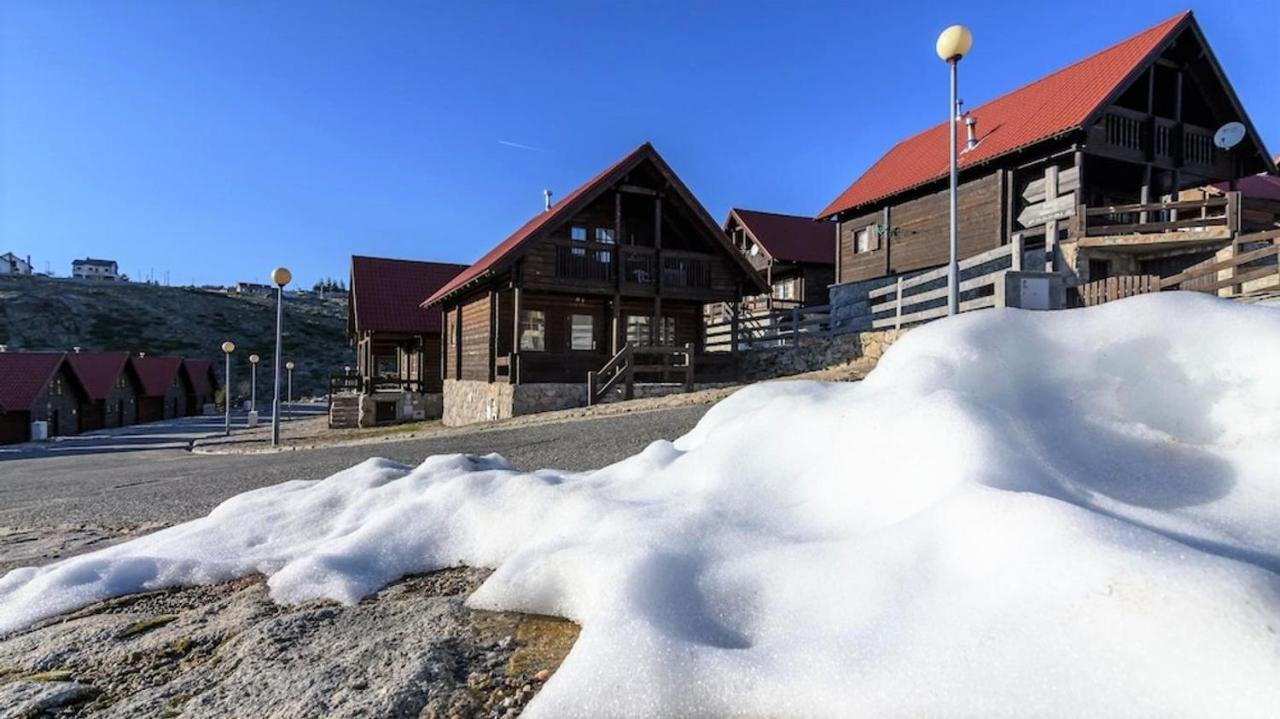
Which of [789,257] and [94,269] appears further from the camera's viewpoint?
[94,269]

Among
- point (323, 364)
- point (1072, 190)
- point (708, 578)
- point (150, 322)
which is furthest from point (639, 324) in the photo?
point (150, 322)

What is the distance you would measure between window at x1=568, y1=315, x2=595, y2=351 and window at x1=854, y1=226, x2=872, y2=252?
9563mm

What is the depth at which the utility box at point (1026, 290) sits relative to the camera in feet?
36.1

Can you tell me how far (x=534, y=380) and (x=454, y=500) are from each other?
38.8 feet

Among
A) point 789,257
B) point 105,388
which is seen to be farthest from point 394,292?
point 105,388

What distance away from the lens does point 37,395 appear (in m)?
28.6

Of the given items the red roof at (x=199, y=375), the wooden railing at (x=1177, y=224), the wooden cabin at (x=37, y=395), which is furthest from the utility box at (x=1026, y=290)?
the red roof at (x=199, y=375)

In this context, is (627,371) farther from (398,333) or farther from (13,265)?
(13,265)

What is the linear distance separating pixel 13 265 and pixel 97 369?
11231 centimetres

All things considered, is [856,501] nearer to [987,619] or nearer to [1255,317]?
[987,619]

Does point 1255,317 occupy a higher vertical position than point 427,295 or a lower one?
lower

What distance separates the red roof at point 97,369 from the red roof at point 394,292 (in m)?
19.6

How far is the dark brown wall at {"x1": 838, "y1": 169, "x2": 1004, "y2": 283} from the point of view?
15.9 m

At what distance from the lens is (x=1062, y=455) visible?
244cm
